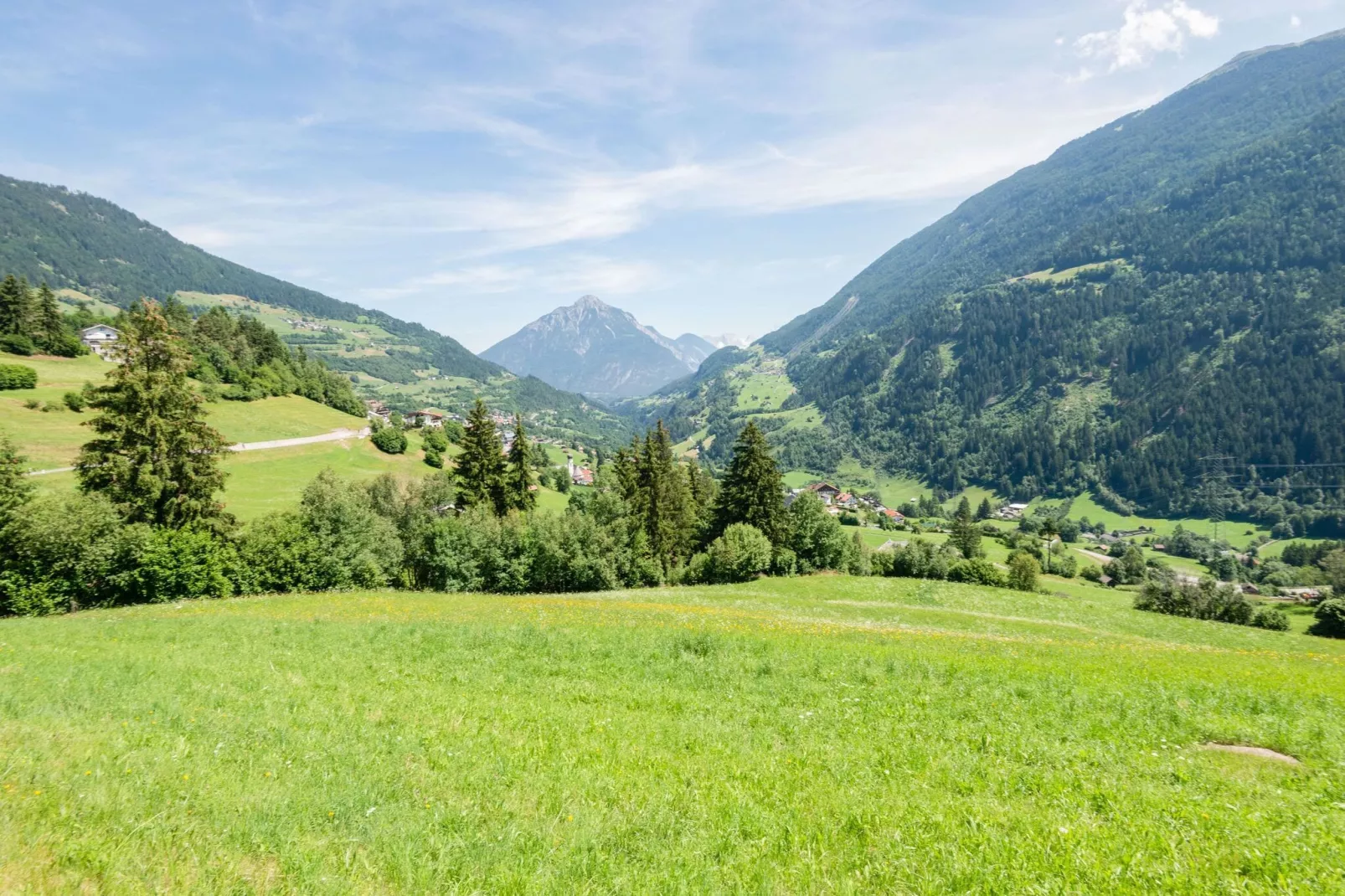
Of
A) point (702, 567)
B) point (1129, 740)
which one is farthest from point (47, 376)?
point (1129, 740)

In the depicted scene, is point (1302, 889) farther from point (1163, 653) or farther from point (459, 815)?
point (1163, 653)

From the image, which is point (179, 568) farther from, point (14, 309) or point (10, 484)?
point (14, 309)

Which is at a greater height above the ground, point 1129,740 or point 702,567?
point 1129,740

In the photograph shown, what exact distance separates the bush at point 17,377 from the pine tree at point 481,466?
2749 inches

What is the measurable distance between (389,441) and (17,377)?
4781 cm

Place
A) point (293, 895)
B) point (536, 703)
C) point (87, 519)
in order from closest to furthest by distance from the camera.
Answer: point (293, 895)
point (536, 703)
point (87, 519)

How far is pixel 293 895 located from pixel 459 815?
2196mm

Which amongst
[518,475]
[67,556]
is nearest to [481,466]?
[518,475]

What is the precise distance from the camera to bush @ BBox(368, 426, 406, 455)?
10819cm

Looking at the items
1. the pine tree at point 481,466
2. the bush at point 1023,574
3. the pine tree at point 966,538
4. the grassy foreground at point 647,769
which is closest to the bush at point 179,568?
the grassy foreground at point 647,769

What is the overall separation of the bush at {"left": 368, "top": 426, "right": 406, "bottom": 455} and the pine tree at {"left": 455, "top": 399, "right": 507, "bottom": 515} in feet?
194

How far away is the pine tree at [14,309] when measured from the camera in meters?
91.4

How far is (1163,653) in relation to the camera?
23875 mm

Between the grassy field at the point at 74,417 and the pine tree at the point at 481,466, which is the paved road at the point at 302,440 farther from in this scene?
the pine tree at the point at 481,466
